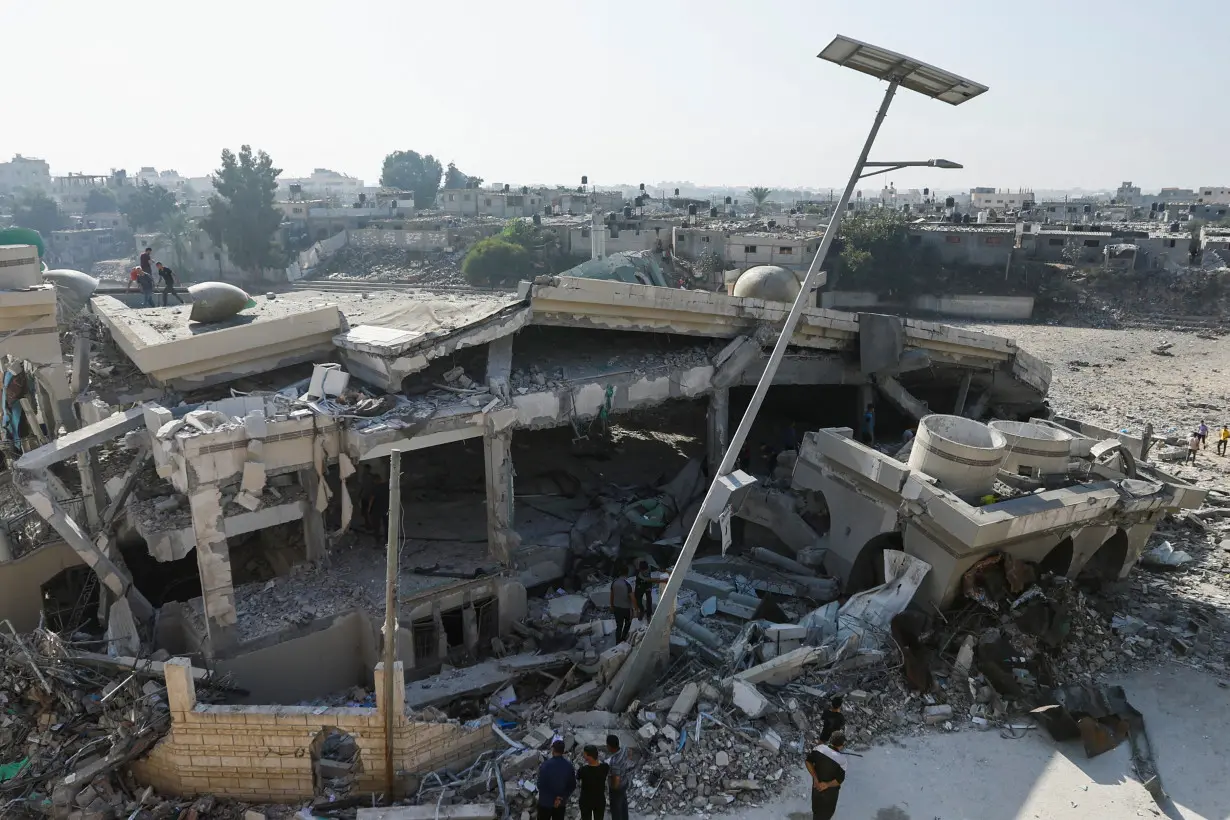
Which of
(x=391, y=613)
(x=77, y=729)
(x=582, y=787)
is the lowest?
(x=77, y=729)

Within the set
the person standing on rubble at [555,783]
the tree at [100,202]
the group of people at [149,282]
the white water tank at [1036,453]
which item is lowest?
the person standing on rubble at [555,783]

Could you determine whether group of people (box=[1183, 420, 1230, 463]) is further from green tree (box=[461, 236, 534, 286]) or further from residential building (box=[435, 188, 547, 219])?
residential building (box=[435, 188, 547, 219])

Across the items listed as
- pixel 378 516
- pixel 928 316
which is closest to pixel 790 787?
pixel 378 516

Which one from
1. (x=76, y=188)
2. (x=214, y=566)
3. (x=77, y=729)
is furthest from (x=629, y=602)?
(x=76, y=188)

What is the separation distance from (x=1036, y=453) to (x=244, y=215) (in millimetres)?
52383

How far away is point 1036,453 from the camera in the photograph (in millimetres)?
10805

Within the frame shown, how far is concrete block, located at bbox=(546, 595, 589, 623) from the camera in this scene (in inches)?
429

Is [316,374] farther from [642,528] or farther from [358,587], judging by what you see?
[642,528]

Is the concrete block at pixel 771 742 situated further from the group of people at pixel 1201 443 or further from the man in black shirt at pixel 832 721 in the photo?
the group of people at pixel 1201 443

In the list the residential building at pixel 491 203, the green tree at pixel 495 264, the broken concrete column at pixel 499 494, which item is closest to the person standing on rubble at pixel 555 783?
the broken concrete column at pixel 499 494

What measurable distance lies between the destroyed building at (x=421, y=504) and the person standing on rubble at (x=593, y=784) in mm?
1728

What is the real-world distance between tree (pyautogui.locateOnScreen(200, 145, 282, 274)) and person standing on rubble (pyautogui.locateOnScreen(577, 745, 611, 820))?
52.8 meters

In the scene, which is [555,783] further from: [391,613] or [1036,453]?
[1036,453]

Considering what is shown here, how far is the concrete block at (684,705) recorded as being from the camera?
7.68 metres
